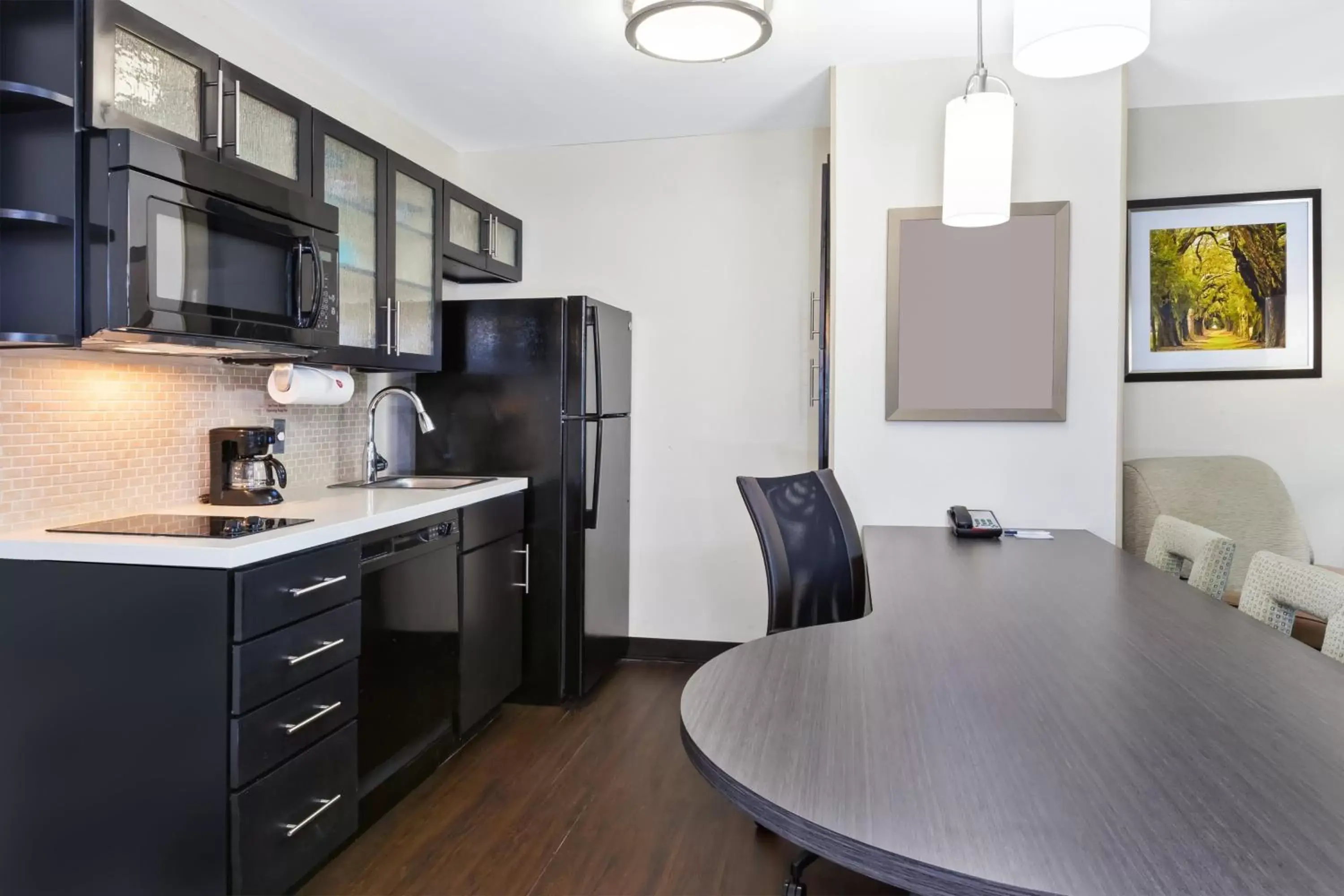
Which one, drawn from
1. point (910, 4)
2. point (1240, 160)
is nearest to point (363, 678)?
point (910, 4)

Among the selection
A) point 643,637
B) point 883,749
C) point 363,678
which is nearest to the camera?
point 883,749

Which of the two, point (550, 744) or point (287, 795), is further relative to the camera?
point (550, 744)

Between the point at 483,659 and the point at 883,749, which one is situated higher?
the point at 883,749

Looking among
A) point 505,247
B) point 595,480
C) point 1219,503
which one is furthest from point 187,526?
point 1219,503

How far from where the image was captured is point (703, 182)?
382 centimetres

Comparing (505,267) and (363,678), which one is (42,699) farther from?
(505,267)

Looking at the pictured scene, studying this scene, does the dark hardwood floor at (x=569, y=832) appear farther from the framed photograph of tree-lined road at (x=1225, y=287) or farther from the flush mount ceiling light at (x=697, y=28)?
the framed photograph of tree-lined road at (x=1225, y=287)

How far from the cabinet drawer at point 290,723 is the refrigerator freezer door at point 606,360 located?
149 centimetres

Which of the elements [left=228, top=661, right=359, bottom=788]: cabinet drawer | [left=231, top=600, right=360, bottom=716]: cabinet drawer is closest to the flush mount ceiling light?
[left=231, top=600, right=360, bottom=716]: cabinet drawer

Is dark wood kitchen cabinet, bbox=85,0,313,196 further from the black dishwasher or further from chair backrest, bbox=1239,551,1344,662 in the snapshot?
chair backrest, bbox=1239,551,1344,662

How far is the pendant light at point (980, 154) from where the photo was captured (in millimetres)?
2279

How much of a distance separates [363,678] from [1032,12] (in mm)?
2196

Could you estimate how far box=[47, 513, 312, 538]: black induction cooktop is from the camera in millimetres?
1883

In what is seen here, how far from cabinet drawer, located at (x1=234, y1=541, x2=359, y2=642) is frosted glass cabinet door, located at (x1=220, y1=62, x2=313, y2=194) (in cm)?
103
